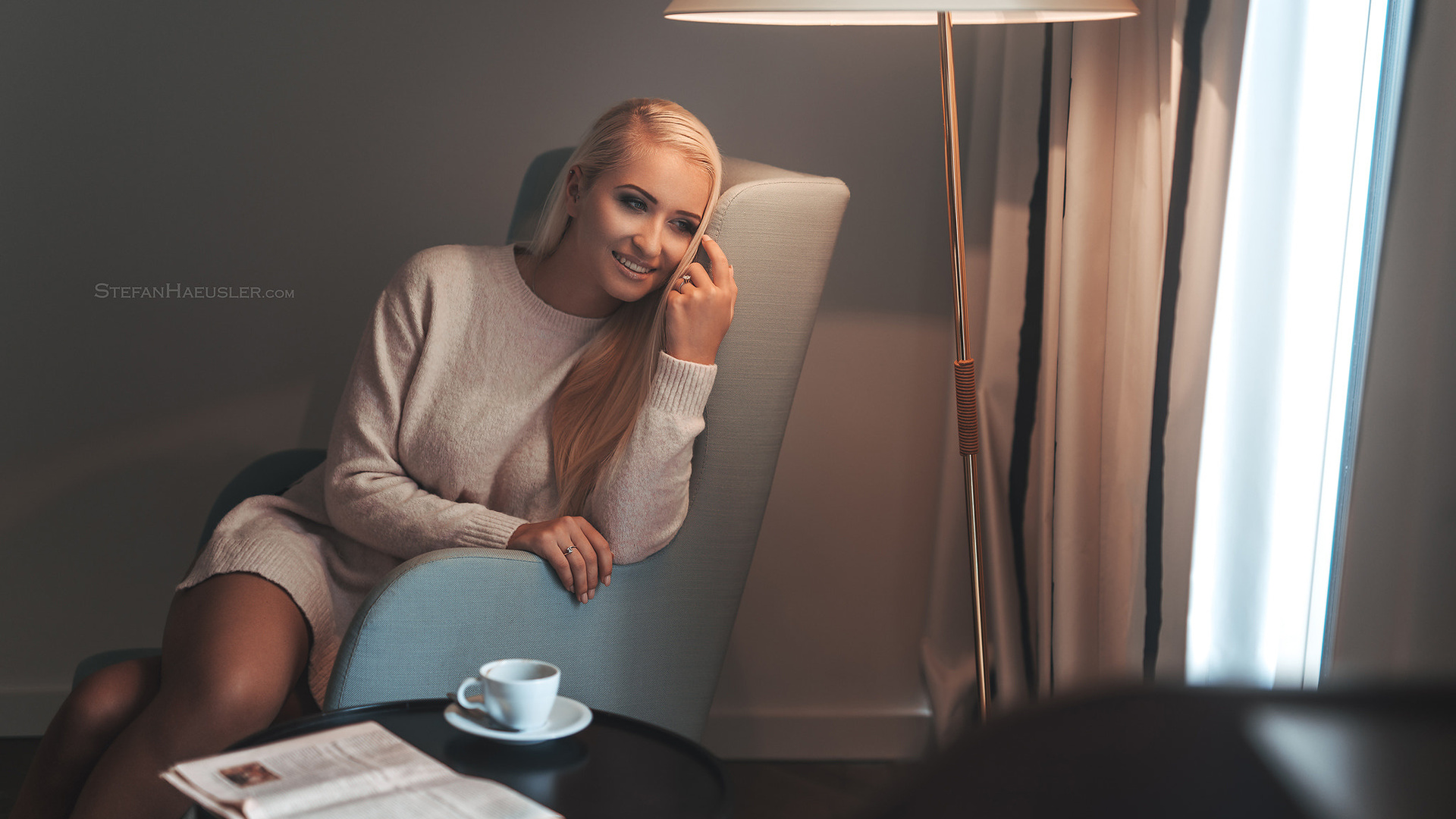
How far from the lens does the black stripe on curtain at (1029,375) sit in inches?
69.0

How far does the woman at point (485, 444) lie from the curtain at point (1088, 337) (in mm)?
551

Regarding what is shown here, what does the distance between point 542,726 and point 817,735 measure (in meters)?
1.26

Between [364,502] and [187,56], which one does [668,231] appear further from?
[187,56]

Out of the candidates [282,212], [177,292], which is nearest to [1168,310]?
[282,212]

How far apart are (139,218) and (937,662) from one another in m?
1.68

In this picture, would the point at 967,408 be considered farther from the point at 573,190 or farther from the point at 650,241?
the point at 573,190

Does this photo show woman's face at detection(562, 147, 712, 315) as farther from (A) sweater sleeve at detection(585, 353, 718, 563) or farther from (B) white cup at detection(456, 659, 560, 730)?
(B) white cup at detection(456, 659, 560, 730)

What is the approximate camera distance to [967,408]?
1413 mm

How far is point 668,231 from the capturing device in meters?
1.36

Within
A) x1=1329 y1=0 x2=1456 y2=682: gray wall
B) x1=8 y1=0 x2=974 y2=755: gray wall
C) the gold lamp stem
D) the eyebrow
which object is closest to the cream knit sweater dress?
the eyebrow

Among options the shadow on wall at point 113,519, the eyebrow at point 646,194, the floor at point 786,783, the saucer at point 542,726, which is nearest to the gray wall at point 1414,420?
the saucer at point 542,726

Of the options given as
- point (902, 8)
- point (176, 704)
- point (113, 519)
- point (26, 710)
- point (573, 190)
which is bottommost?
point (26, 710)

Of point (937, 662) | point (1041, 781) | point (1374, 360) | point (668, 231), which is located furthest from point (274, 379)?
point (1041, 781)

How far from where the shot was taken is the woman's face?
134 centimetres
